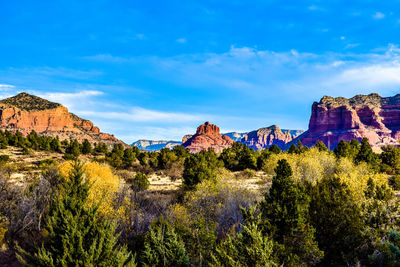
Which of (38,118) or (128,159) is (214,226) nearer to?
(128,159)

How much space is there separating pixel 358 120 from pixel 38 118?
22174 cm

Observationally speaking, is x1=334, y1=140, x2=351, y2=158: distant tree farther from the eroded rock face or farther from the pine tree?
the eroded rock face

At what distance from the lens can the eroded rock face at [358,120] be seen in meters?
153

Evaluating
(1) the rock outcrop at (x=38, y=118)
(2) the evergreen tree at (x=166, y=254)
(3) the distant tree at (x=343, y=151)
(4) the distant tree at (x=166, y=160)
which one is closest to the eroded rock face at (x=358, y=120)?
(3) the distant tree at (x=343, y=151)

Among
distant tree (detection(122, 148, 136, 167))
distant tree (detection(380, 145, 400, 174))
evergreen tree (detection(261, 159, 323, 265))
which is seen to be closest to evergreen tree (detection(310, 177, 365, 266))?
evergreen tree (detection(261, 159, 323, 265))

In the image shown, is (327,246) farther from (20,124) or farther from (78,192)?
(20,124)

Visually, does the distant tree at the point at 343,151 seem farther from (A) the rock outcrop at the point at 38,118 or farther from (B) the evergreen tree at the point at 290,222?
(A) the rock outcrop at the point at 38,118

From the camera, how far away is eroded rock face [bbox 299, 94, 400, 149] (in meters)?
153

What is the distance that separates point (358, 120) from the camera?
161500mm

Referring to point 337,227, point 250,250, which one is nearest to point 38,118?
point 250,250

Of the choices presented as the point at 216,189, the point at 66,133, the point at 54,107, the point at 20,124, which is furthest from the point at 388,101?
the point at 20,124

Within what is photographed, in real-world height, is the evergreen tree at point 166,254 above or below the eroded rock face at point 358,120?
below

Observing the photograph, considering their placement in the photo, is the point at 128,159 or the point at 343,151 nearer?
the point at 343,151

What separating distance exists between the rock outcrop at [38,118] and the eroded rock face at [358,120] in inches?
6331
